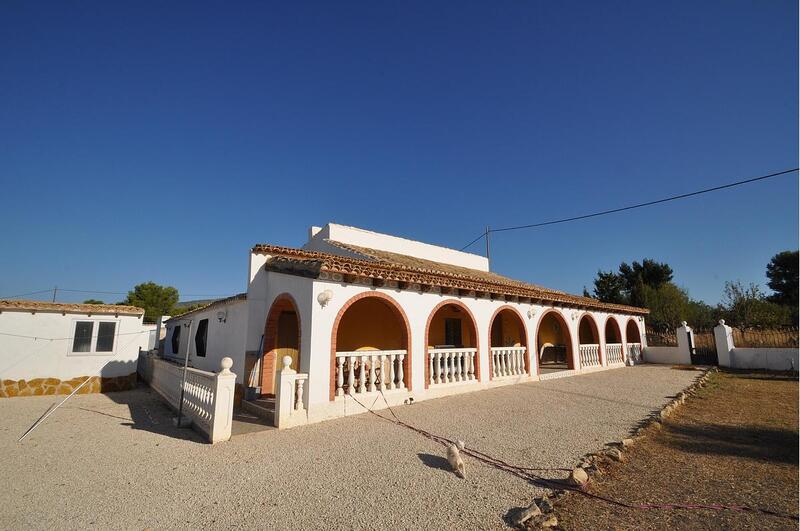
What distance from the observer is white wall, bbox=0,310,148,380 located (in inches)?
439

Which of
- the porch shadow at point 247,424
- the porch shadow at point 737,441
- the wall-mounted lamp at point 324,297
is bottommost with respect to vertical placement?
the porch shadow at point 737,441

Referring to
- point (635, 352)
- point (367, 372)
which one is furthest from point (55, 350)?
point (635, 352)

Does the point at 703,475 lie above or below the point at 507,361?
below

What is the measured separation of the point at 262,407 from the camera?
731cm

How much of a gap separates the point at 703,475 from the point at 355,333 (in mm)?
8006

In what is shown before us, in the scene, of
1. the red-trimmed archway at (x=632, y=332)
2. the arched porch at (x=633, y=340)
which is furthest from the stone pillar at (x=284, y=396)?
the red-trimmed archway at (x=632, y=332)

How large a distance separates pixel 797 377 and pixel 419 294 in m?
14.5

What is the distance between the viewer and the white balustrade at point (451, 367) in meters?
9.01

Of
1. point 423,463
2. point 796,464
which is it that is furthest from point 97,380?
point 796,464

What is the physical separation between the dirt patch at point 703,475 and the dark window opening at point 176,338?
16.7 metres

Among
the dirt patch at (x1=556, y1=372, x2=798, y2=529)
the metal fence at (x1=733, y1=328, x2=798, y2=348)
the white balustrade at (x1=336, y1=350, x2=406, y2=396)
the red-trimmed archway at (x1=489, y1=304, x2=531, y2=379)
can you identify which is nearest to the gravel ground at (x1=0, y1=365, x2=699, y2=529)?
the dirt patch at (x1=556, y1=372, x2=798, y2=529)

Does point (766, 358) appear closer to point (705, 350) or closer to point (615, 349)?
point (705, 350)

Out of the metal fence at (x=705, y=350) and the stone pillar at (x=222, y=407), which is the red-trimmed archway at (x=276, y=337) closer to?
the stone pillar at (x=222, y=407)

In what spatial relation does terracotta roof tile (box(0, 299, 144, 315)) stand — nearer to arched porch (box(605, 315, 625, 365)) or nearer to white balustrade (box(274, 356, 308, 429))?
white balustrade (box(274, 356, 308, 429))
